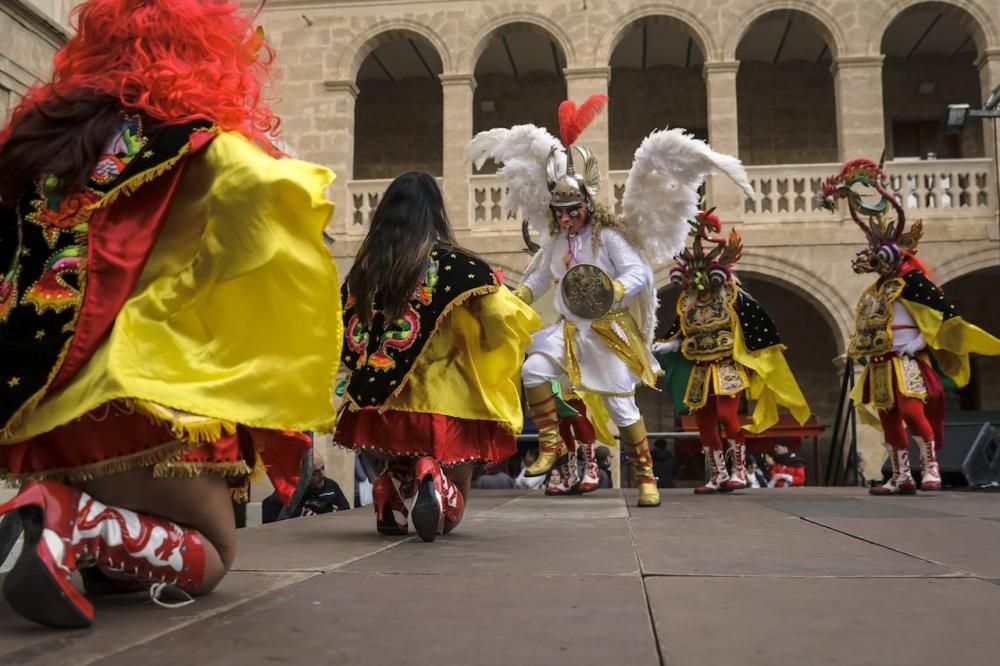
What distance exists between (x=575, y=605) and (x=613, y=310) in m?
4.23

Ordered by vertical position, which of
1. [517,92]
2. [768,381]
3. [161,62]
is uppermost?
[517,92]

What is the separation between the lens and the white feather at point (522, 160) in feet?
21.3

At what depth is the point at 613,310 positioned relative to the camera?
20.1 feet

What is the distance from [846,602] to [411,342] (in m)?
1.96

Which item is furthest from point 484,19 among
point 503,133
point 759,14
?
point 503,133

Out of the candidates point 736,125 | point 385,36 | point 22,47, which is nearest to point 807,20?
point 736,125

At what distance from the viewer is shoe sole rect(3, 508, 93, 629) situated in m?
1.62

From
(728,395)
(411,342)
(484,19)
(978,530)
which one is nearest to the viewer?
(411,342)

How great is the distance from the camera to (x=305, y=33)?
49.6 ft

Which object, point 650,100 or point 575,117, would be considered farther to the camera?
point 650,100

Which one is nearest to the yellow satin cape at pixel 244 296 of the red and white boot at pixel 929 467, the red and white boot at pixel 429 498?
the red and white boot at pixel 429 498

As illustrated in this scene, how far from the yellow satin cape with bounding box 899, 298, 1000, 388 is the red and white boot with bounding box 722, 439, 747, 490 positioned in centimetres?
167

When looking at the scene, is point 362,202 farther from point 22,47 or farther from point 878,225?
point 878,225

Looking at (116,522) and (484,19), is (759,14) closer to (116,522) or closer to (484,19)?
(484,19)
